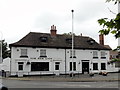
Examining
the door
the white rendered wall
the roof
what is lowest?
the door

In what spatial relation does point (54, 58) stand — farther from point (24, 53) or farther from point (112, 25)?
point (112, 25)

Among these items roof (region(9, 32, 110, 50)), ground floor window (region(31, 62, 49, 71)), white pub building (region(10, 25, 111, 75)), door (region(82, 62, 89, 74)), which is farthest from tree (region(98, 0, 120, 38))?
door (region(82, 62, 89, 74))

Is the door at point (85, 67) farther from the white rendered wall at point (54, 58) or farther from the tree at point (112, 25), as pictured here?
the tree at point (112, 25)

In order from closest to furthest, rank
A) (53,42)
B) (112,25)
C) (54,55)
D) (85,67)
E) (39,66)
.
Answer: (112,25), (39,66), (54,55), (53,42), (85,67)

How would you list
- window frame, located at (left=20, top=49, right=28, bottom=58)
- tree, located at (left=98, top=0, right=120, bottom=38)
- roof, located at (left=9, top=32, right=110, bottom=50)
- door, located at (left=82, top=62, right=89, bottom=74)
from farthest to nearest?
door, located at (left=82, top=62, right=89, bottom=74), roof, located at (left=9, top=32, right=110, bottom=50), window frame, located at (left=20, top=49, right=28, bottom=58), tree, located at (left=98, top=0, right=120, bottom=38)

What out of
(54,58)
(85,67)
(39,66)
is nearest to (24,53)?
(39,66)

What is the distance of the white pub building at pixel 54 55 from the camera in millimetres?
41438

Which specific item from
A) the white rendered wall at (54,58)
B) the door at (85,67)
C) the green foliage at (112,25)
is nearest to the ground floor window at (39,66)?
the white rendered wall at (54,58)

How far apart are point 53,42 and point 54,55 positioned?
266 centimetres

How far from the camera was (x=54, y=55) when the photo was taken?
44781mm

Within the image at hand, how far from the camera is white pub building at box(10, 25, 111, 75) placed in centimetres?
4144

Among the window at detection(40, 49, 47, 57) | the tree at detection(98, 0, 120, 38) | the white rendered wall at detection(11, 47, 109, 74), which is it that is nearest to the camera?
the tree at detection(98, 0, 120, 38)

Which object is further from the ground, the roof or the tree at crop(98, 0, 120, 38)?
the roof

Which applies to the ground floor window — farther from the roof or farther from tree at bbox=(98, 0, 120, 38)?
tree at bbox=(98, 0, 120, 38)
